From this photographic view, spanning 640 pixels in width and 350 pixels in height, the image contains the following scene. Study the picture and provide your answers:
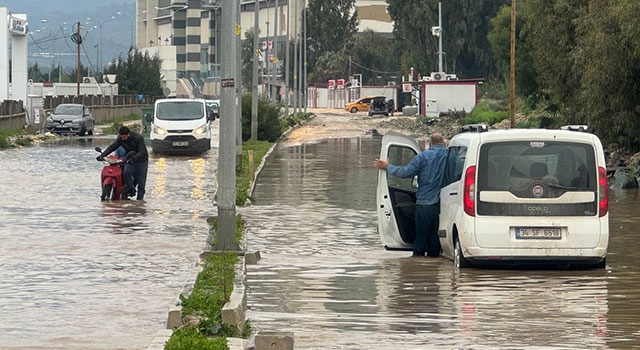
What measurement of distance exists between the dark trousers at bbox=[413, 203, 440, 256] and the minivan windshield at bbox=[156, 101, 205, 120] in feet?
97.8

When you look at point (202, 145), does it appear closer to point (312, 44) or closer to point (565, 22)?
point (565, 22)

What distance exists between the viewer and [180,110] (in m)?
47.6

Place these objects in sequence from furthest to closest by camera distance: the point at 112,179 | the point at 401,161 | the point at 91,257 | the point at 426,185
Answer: the point at 112,179, the point at 401,161, the point at 426,185, the point at 91,257

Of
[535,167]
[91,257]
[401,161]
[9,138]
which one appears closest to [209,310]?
[535,167]

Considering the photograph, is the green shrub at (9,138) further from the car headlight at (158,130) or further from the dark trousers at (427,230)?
the dark trousers at (427,230)

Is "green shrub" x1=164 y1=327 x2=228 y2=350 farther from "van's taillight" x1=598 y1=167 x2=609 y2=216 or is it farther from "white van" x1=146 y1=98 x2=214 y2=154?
"white van" x1=146 y1=98 x2=214 y2=154

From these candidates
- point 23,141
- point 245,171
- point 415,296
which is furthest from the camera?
point 23,141

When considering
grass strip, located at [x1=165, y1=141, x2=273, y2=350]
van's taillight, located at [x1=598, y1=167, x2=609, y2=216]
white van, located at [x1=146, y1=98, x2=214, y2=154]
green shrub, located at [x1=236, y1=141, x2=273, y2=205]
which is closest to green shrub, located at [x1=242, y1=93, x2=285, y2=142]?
green shrub, located at [x1=236, y1=141, x2=273, y2=205]

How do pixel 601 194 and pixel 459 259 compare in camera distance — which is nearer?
pixel 601 194

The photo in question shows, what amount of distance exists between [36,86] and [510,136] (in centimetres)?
9279

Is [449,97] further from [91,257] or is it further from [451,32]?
[91,257]

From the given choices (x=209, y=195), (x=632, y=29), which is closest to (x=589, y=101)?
(x=632, y=29)

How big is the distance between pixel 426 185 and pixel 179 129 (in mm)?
28804

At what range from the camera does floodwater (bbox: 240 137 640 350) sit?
11.1m
